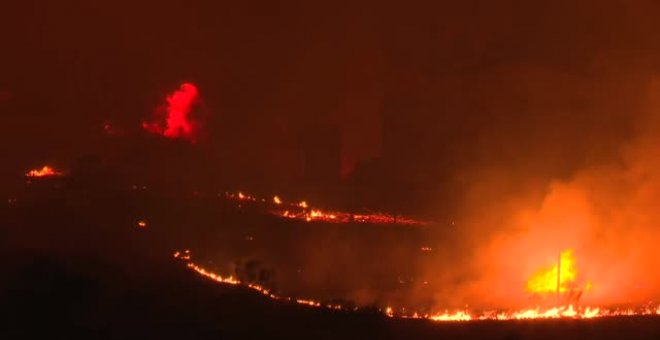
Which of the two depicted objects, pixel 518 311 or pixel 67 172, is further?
pixel 67 172

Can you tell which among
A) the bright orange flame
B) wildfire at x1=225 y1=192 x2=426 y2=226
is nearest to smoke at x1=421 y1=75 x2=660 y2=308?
the bright orange flame

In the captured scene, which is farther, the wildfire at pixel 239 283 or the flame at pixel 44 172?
the flame at pixel 44 172

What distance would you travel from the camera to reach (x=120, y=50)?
1593cm

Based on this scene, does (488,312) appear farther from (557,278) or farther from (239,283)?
(239,283)

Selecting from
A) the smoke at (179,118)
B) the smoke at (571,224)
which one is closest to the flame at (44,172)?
the smoke at (179,118)

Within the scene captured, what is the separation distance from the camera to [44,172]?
49.1 ft

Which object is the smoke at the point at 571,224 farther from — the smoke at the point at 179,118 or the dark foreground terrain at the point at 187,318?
the smoke at the point at 179,118

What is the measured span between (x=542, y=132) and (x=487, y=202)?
5.30ft

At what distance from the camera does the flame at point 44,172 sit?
1471 centimetres

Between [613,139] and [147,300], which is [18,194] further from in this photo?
[613,139]

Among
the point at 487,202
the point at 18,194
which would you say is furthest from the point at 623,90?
the point at 18,194

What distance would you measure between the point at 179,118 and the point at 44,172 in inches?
110

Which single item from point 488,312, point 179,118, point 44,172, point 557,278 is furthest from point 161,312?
point 179,118

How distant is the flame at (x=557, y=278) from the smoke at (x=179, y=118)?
7.43 meters
